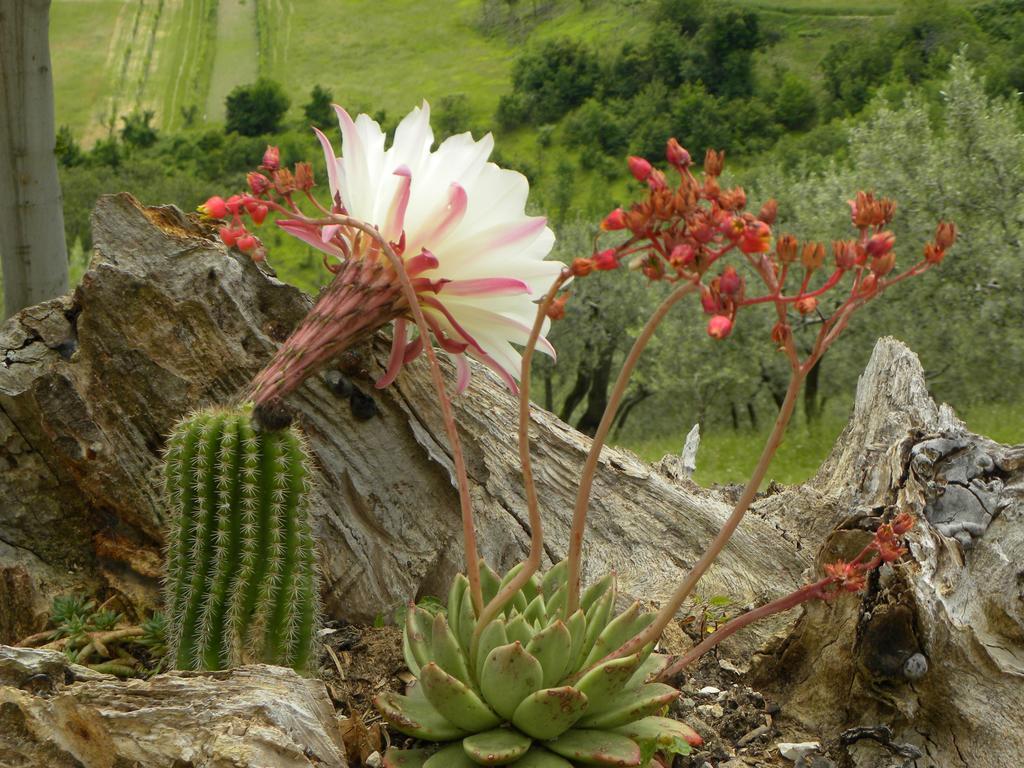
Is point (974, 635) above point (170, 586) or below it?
below

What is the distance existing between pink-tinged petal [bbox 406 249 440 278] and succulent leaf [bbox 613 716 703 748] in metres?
1.42

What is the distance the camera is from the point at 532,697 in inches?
95.0

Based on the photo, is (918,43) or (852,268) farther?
(918,43)

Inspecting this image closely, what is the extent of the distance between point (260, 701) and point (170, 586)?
3.07ft

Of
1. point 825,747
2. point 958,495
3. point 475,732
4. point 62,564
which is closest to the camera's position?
point 475,732

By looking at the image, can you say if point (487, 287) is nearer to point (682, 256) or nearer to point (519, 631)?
point (682, 256)

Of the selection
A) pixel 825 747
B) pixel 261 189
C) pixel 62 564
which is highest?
pixel 261 189

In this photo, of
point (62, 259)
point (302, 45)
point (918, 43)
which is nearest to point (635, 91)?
point (918, 43)

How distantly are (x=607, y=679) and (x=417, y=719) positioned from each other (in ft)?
1.81

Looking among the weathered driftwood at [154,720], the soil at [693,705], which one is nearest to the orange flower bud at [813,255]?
the weathered driftwood at [154,720]

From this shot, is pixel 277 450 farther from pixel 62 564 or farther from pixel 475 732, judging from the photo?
pixel 62 564

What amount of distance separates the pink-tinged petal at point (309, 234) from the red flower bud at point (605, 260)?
102 centimetres

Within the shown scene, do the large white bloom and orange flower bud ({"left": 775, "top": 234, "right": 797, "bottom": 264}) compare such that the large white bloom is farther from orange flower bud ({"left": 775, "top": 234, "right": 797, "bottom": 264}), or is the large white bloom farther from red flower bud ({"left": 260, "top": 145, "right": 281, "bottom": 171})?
orange flower bud ({"left": 775, "top": 234, "right": 797, "bottom": 264})

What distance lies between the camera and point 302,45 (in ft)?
424
